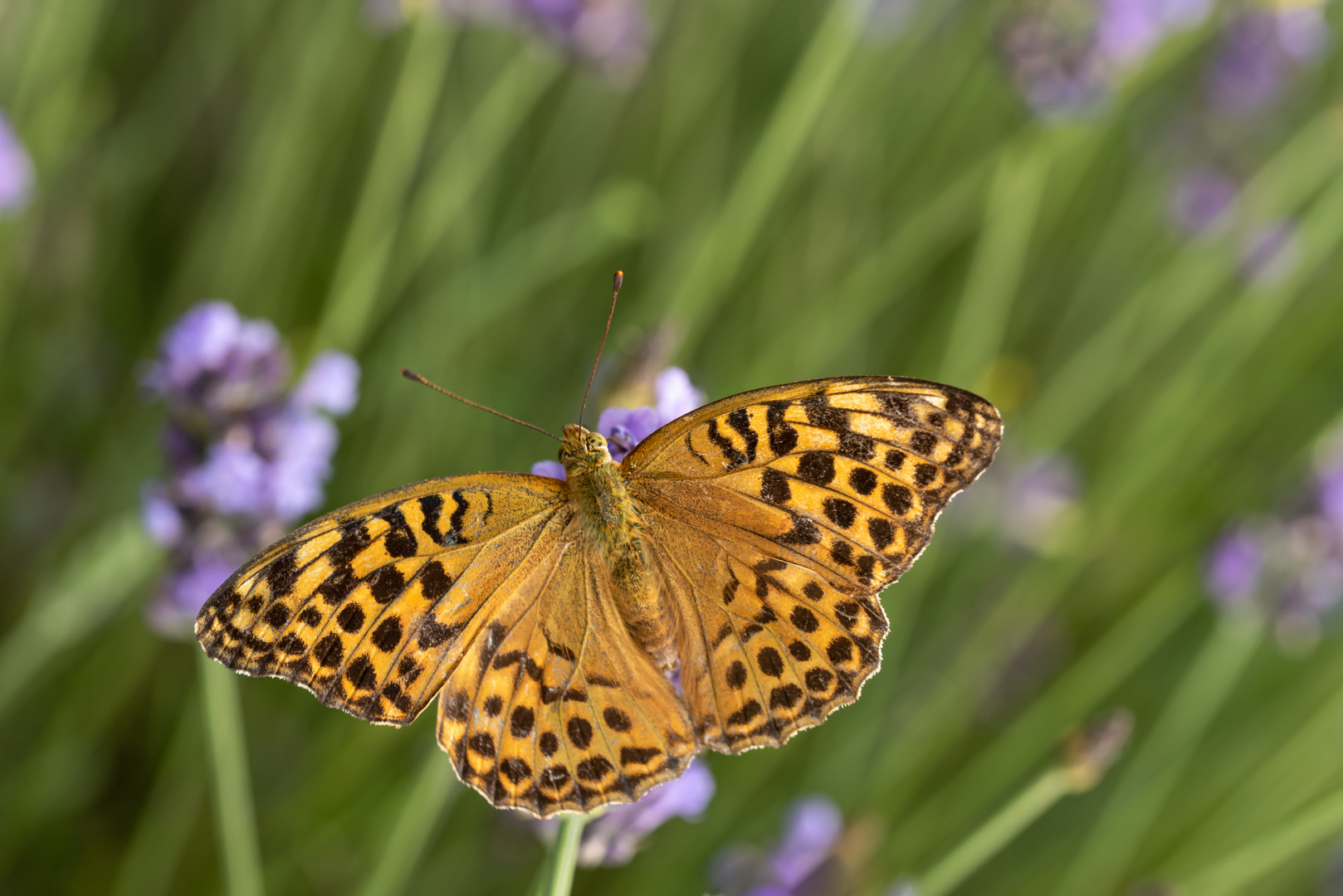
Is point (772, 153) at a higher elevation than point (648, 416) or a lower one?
higher

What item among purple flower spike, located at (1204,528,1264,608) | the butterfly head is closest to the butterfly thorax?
the butterfly head

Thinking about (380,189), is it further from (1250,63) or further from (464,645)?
(1250,63)

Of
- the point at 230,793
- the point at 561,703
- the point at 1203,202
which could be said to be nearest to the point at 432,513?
the point at 561,703

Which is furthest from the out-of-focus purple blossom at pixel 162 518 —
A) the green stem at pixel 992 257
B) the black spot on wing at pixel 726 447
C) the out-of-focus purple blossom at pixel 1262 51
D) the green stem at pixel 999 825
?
the out-of-focus purple blossom at pixel 1262 51

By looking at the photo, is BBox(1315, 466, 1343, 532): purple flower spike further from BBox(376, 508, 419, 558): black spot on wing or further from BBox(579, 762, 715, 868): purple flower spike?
BBox(376, 508, 419, 558): black spot on wing

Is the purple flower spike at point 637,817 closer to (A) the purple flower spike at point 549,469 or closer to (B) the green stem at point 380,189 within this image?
(A) the purple flower spike at point 549,469
